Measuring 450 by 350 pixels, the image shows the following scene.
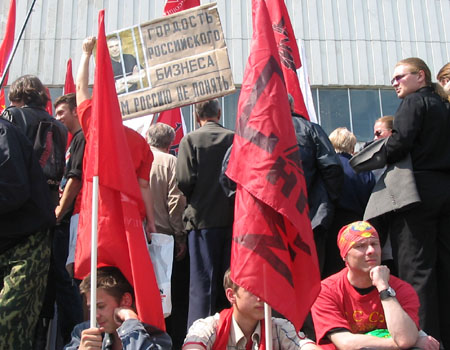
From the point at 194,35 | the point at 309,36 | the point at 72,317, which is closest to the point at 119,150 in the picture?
the point at 72,317

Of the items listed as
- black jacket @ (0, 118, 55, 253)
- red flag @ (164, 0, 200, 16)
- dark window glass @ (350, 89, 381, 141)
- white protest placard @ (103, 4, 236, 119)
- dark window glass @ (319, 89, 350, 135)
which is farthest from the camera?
dark window glass @ (350, 89, 381, 141)

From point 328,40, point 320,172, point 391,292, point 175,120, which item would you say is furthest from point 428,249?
point 328,40

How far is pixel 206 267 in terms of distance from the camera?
17.5 ft

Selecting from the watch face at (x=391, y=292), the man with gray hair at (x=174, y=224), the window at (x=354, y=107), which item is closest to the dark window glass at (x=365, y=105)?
the window at (x=354, y=107)

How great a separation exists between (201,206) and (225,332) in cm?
144

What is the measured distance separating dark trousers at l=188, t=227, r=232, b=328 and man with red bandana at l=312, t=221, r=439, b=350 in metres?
0.91

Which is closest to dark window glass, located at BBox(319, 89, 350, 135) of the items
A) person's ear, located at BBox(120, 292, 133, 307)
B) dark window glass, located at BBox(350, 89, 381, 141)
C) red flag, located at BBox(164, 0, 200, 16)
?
dark window glass, located at BBox(350, 89, 381, 141)

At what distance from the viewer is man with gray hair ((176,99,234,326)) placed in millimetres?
5297

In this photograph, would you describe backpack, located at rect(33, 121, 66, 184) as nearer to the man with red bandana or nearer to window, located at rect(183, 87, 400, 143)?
the man with red bandana

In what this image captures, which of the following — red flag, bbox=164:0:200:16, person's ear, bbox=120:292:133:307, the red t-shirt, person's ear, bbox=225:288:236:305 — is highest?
red flag, bbox=164:0:200:16

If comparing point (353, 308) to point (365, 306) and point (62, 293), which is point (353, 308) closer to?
point (365, 306)

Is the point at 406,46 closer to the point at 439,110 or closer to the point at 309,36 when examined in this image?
the point at 309,36

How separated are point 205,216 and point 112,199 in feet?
4.14

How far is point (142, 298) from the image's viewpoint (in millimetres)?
4012
